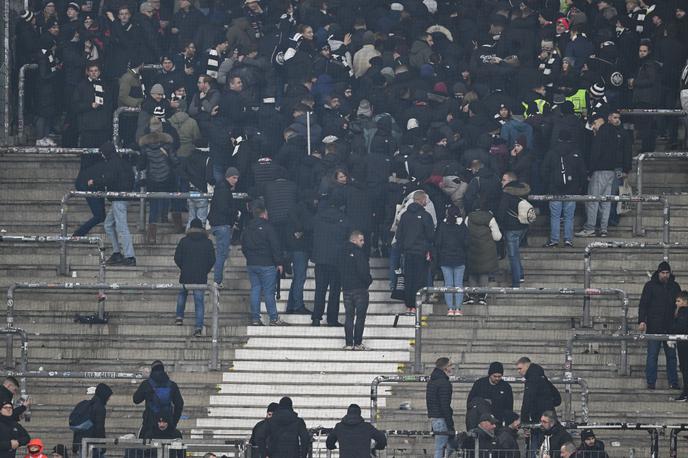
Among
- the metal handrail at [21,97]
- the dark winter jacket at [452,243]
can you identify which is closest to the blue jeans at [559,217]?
the dark winter jacket at [452,243]

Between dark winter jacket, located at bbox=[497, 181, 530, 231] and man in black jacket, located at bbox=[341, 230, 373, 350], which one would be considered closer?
man in black jacket, located at bbox=[341, 230, 373, 350]

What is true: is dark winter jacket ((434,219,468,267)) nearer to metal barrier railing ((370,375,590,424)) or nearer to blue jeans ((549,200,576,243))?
blue jeans ((549,200,576,243))

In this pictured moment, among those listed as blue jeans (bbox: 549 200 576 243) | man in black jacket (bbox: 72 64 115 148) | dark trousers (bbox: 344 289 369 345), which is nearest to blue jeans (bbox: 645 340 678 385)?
A: blue jeans (bbox: 549 200 576 243)

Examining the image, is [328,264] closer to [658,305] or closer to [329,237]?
[329,237]

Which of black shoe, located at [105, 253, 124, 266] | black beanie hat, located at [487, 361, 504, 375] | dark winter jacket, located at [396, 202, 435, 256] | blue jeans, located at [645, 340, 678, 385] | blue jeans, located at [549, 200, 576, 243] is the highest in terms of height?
blue jeans, located at [549, 200, 576, 243]

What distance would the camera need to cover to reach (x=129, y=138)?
111ft

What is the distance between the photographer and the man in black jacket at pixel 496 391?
2578cm

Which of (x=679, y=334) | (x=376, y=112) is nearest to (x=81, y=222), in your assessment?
(x=376, y=112)

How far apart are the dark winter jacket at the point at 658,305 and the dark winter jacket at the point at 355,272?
11.7 feet

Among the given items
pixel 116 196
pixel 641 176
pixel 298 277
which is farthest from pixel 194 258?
pixel 641 176

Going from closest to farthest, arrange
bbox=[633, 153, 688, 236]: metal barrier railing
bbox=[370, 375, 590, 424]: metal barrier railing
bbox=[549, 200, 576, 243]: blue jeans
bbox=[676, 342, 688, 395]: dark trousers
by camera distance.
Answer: bbox=[370, 375, 590, 424]: metal barrier railing
bbox=[676, 342, 688, 395]: dark trousers
bbox=[549, 200, 576, 243]: blue jeans
bbox=[633, 153, 688, 236]: metal barrier railing

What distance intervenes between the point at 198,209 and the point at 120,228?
1.13m

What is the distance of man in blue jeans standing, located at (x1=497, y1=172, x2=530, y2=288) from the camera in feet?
97.3

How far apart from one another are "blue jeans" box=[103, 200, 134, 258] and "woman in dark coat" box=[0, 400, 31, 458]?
217 inches
